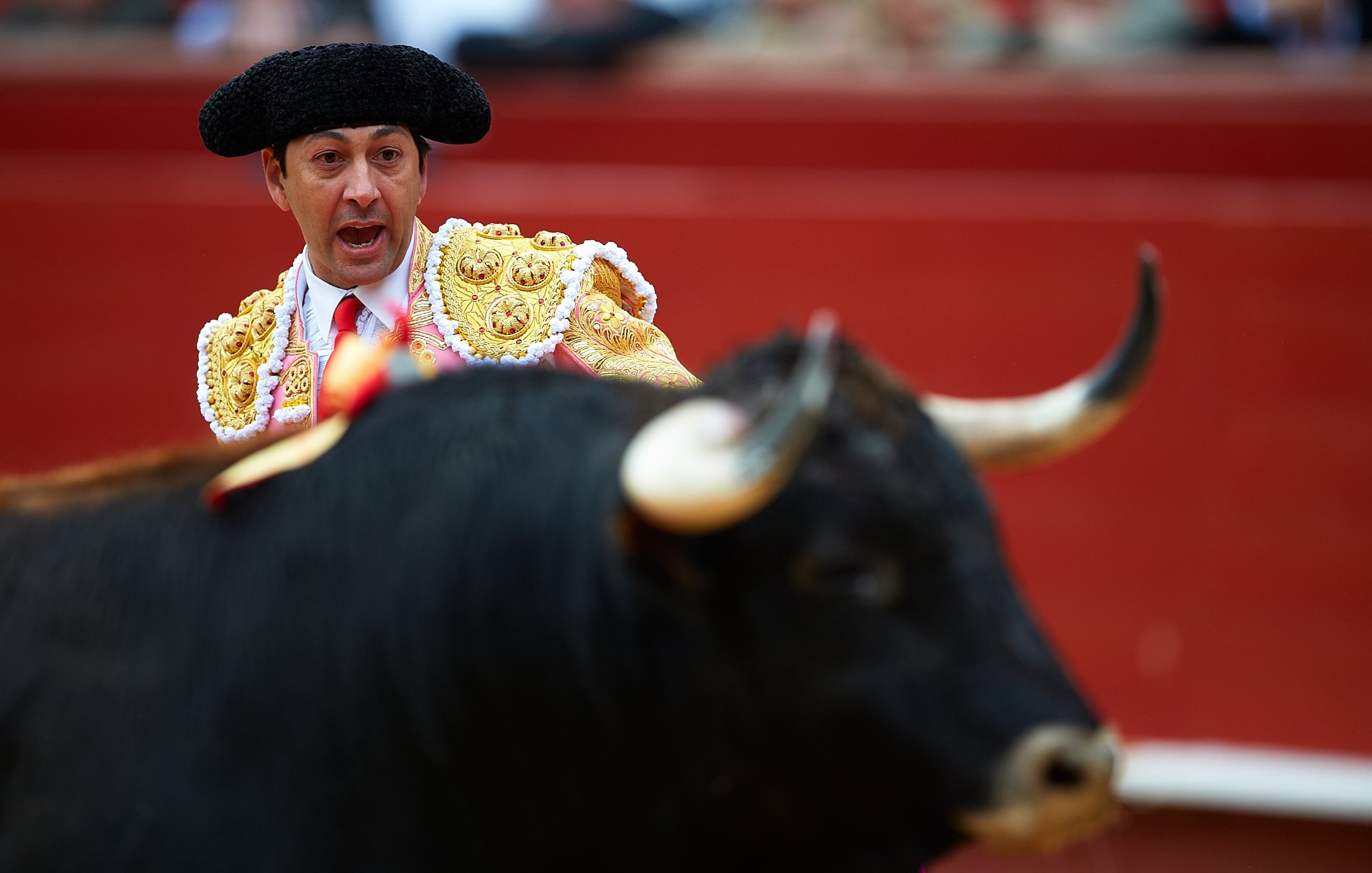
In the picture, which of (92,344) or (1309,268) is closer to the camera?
(1309,268)

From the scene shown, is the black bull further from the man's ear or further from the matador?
the man's ear

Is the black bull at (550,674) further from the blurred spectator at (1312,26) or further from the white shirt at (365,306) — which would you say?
the blurred spectator at (1312,26)

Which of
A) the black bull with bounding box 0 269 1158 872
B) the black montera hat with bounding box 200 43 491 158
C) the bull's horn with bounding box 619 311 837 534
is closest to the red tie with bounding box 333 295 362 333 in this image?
the black montera hat with bounding box 200 43 491 158

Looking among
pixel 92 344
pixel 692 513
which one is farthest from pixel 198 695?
pixel 92 344

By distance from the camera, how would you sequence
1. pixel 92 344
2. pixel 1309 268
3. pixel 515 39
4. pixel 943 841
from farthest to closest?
pixel 515 39, pixel 92 344, pixel 1309 268, pixel 943 841

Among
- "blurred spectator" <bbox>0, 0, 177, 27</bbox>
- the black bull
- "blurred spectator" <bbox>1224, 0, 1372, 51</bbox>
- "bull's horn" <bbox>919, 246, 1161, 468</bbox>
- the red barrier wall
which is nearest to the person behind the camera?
the black bull

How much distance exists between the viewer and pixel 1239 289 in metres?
5.56

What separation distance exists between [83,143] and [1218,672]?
4.89 meters

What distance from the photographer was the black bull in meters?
1.71

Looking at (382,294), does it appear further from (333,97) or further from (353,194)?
(333,97)

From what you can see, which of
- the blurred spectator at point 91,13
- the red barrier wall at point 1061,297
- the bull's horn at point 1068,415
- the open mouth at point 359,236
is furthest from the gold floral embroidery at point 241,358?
the blurred spectator at point 91,13

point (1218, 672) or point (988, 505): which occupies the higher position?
point (988, 505)

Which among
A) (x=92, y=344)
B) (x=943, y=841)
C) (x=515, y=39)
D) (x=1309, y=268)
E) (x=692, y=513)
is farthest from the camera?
(x=515, y=39)

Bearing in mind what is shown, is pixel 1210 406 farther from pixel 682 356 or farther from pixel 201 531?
pixel 201 531
